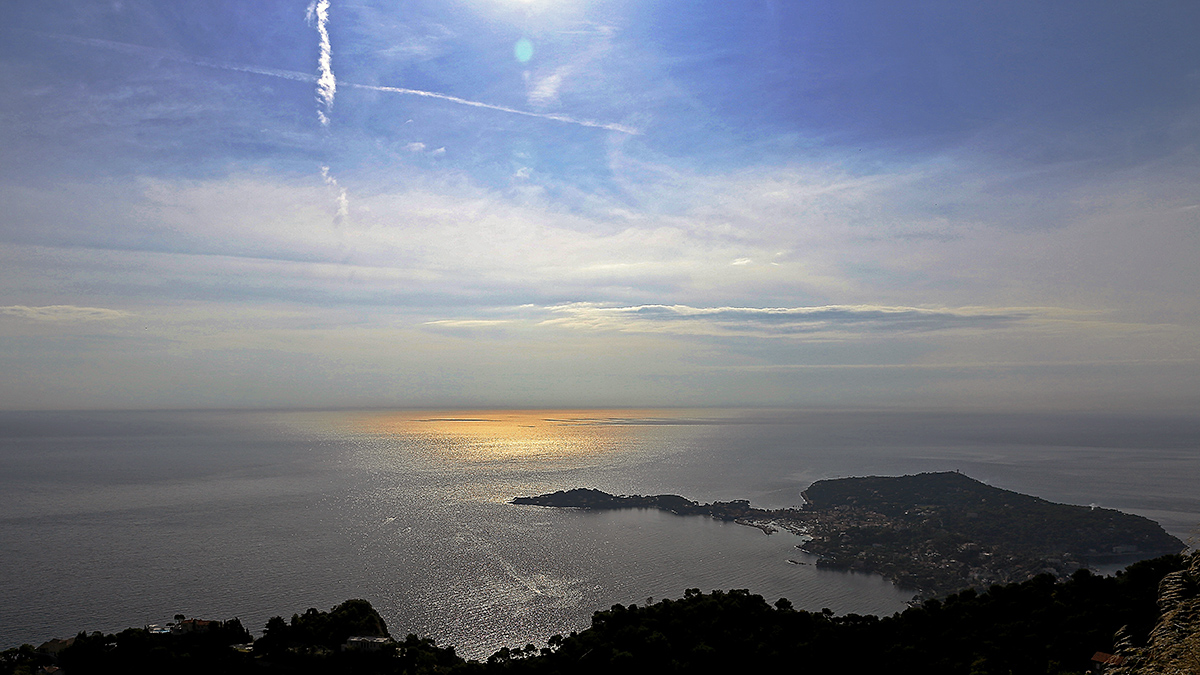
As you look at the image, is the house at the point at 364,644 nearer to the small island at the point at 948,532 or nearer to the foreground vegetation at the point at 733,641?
the foreground vegetation at the point at 733,641

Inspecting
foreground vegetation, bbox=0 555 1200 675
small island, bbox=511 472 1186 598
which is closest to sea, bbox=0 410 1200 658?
small island, bbox=511 472 1186 598

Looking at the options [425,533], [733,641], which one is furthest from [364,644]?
[425,533]

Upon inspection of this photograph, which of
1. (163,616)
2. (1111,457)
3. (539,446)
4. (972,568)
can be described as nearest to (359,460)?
(539,446)

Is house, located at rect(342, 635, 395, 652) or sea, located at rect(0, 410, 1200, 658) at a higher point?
house, located at rect(342, 635, 395, 652)

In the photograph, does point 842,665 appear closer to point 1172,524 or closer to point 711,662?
point 711,662

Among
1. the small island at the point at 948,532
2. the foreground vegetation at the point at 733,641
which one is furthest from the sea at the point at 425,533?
the foreground vegetation at the point at 733,641

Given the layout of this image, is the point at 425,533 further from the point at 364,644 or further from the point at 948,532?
the point at 948,532

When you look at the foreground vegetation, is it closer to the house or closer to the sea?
the house
